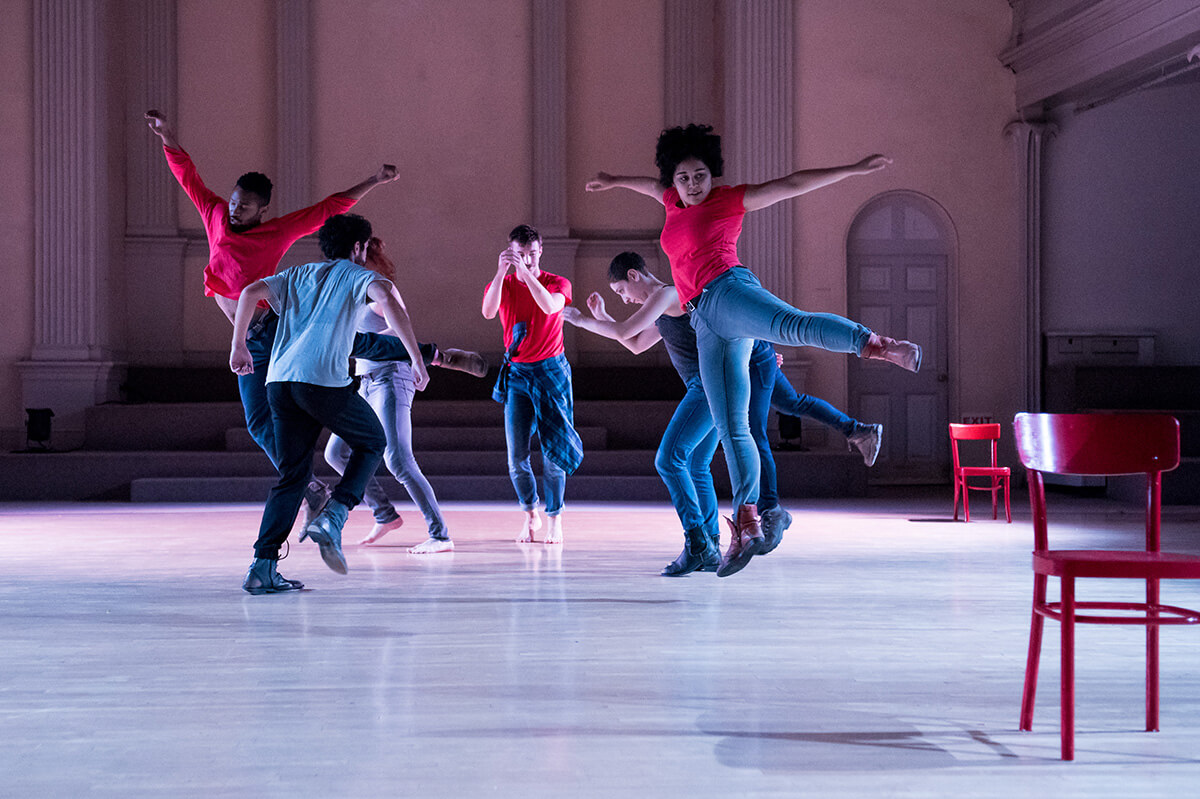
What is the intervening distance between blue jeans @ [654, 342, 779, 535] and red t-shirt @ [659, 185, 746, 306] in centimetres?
60

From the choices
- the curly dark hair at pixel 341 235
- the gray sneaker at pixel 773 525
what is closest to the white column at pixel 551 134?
the curly dark hair at pixel 341 235

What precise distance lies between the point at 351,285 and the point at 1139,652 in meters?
2.67

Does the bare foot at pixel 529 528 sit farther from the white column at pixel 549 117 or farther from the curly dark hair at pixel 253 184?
the white column at pixel 549 117

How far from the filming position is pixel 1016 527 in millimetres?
6457

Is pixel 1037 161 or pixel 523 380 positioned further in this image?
pixel 1037 161

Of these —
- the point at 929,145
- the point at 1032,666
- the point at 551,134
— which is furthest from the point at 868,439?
the point at 551,134

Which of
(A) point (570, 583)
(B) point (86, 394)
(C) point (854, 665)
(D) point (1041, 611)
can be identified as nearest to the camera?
(D) point (1041, 611)

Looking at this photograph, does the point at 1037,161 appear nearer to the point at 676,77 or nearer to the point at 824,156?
the point at 824,156

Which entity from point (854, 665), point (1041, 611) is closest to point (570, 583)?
point (854, 665)

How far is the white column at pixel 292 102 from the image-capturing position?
10367 millimetres

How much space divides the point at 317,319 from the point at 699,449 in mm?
1562

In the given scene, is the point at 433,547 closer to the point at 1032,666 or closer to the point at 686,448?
the point at 686,448

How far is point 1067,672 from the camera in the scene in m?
2.02

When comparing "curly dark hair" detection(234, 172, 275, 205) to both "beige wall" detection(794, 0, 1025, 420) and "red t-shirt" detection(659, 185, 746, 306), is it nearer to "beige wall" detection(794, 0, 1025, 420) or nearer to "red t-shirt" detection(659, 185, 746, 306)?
"red t-shirt" detection(659, 185, 746, 306)
